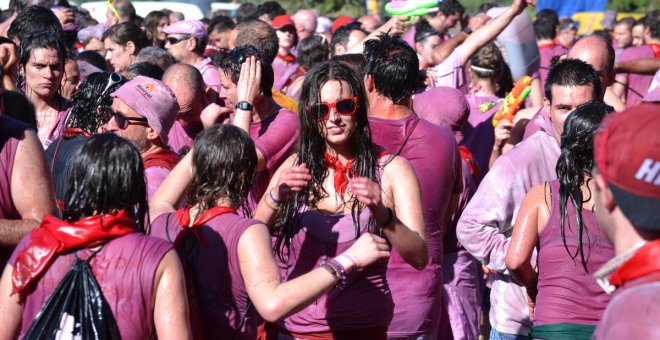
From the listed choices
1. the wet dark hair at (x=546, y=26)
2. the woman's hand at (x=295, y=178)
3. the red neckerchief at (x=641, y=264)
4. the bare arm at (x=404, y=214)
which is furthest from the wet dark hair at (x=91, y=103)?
the wet dark hair at (x=546, y=26)

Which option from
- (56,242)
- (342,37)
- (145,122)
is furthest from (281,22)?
(56,242)

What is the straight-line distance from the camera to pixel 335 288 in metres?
3.82

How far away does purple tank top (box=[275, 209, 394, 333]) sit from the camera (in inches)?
151

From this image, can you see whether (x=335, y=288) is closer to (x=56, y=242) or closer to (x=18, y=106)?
(x=56, y=242)

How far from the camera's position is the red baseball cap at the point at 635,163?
224 cm

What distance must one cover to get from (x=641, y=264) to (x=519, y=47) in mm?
6477

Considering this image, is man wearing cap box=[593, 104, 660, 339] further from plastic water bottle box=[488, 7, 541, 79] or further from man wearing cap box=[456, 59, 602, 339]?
plastic water bottle box=[488, 7, 541, 79]

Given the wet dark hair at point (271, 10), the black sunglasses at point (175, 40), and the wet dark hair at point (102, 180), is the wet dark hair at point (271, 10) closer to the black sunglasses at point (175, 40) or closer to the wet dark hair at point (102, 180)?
the black sunglasses at point (175, 40)

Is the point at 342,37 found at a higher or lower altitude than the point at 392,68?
lower

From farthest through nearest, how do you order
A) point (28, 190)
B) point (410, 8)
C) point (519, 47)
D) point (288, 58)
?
point (288, 58) → point (519, 47) → point (410, 8) → point (28, 190)

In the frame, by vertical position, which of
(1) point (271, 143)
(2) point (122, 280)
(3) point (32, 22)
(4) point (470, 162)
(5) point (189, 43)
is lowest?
(4) point (470, 162)

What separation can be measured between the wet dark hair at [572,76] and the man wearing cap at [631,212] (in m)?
2.63

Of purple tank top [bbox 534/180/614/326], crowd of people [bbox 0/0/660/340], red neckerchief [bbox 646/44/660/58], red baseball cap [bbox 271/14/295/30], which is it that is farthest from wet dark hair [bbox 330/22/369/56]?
purple tank top [bbox 534/180/614/326]

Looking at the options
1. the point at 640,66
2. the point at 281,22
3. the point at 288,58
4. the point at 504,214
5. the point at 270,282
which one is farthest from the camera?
the point at 281,22
